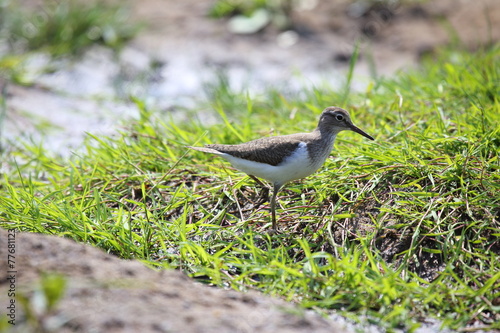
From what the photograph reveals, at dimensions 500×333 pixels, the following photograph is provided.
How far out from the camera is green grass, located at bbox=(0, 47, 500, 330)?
12.5ft

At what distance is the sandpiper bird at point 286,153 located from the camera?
4527 millimetres

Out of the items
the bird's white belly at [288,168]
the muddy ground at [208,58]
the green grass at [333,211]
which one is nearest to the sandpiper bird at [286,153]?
the bird's white belly at [288,168]

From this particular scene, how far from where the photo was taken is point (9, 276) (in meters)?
3.24

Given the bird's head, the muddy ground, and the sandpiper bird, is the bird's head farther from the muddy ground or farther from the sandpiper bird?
the muddy ground

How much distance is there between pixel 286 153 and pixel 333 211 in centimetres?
62

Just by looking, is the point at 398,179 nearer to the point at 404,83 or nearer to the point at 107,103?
the point at 404,83

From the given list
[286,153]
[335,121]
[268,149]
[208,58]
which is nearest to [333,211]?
[286,153]

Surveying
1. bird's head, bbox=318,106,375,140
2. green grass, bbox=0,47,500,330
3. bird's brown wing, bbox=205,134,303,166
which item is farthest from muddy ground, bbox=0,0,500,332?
bird's head, bbox=318,106,375,140

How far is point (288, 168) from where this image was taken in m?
4.51

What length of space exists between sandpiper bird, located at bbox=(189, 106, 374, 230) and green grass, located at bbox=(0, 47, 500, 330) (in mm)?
308

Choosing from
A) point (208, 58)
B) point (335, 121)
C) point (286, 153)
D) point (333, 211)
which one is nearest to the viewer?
point (333, 211)

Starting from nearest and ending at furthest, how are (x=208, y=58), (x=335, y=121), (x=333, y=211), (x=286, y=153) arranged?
(x=333, y=211) → (x=286, y=153) → (x=335, y=121) → (x=208, y=58)

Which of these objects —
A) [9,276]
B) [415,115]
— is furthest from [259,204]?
[9,276]

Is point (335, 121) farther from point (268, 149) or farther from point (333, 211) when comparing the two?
point (333, 211)
